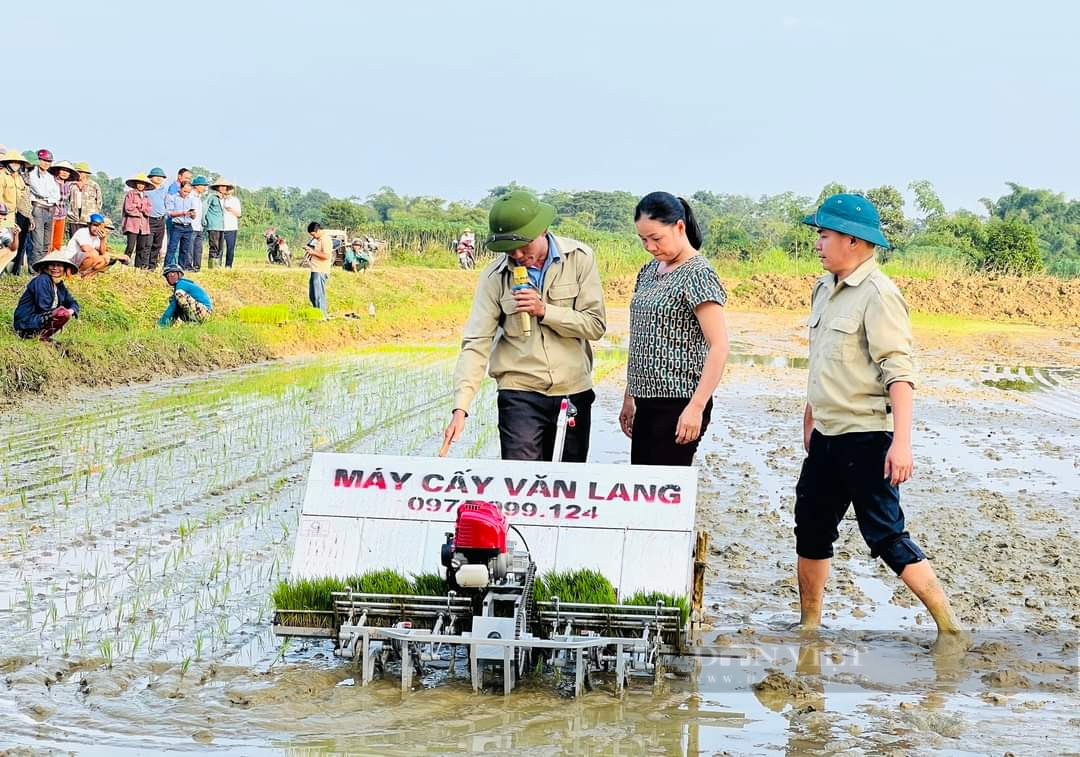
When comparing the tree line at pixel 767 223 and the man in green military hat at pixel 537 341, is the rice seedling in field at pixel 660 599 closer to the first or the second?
the man in green military hat at pixel 537 341

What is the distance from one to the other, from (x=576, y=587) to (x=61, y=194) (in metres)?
14.2

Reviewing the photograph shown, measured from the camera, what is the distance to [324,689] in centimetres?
459

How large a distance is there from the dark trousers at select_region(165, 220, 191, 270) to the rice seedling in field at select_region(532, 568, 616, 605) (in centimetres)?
1643

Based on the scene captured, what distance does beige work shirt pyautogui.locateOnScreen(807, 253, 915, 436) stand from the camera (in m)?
5.02

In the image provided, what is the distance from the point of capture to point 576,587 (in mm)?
4703

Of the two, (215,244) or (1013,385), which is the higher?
(215,244)

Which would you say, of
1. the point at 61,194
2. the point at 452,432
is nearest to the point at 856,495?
the point at 452,432

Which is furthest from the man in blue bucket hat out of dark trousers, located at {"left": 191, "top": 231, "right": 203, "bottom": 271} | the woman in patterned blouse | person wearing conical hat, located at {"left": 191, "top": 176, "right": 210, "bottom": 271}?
dark trousers, located at {"left": 191, "top": 231, "right": 203, "bottom": 271}

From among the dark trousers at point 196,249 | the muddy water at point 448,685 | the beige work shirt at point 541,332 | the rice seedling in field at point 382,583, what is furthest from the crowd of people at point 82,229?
the rice seedling in field at point 382,583

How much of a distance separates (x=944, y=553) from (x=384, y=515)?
3.40m

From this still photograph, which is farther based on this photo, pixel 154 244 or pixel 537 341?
pixel 154 244

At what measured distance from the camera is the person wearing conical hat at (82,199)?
58.3ft

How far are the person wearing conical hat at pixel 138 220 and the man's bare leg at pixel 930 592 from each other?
16013mm

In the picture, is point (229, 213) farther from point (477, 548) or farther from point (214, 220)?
point (477, 548)
